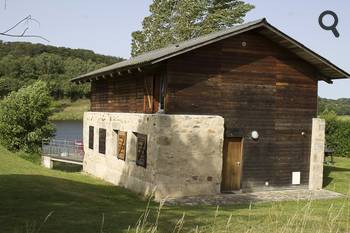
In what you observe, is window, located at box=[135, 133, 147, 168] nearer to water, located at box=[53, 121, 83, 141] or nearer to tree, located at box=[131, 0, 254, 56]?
tree, located at box=[131, 0, 254, 56]

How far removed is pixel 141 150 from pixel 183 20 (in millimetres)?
23190

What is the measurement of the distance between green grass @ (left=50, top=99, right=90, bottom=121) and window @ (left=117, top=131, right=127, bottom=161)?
6666 cm

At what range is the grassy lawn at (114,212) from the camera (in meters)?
7.72

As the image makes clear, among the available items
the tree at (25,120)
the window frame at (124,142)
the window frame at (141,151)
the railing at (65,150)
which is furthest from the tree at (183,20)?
the window frame at (141,151)

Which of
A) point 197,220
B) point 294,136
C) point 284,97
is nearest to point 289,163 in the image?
point 294,136

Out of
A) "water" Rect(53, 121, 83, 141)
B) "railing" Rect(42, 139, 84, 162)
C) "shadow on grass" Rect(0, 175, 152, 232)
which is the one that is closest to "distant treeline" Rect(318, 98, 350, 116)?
"water" Rect(53, 121, 83, 141)

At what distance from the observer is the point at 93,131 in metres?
22.4

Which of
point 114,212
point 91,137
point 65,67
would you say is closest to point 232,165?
point 114,212

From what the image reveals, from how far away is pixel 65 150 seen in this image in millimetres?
26797

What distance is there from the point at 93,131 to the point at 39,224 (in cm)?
1433

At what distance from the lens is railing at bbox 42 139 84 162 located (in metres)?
25.9

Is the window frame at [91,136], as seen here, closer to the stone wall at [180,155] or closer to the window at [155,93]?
the window at [155,93]

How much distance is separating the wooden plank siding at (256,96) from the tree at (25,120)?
63.8 feet

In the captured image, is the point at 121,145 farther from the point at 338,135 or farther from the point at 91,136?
the point at 338,135
